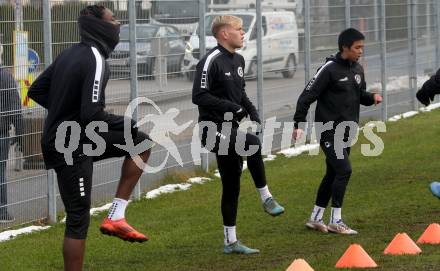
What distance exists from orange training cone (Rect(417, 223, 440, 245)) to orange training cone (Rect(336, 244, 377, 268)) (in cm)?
112

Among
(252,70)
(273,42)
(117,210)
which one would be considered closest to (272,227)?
(117,210)

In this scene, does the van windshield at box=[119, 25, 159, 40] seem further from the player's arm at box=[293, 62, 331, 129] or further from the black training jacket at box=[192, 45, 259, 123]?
the black training jacket at box=[192, 45, 259, 123]

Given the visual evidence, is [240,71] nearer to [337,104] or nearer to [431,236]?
[337,104]

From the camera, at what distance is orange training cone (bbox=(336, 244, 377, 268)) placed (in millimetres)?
8531

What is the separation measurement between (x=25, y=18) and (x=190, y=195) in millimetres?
3333

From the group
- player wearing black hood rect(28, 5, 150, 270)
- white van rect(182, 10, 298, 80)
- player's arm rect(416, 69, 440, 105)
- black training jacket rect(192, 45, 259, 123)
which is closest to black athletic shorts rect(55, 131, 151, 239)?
player wearing black hood rect(28, 5, 150, 270)

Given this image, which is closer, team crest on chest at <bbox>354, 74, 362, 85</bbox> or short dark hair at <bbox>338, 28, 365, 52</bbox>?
short dark hair at <bbox>338, 28, 365, 52</bbox>

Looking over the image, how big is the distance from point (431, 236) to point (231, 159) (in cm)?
188

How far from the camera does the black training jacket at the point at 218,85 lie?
930 centimetres

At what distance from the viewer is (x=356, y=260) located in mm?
8539

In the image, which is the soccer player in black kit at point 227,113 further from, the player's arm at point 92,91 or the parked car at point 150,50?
the parked car at point 150,50

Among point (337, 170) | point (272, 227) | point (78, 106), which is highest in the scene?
point (78, 106)

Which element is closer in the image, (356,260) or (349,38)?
(356,260)

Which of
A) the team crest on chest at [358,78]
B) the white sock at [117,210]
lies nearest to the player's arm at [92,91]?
the white sock at [117,210]
